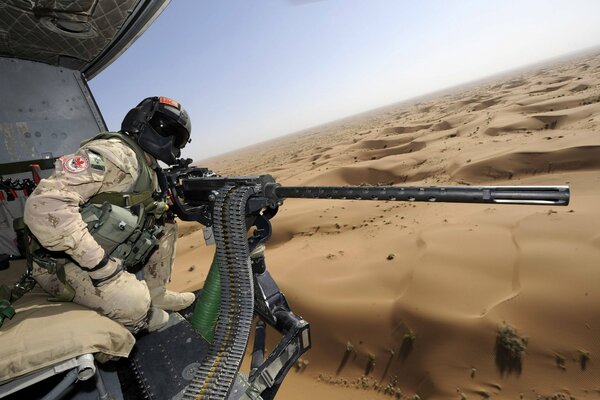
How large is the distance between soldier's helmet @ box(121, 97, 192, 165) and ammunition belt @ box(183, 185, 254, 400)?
115cm

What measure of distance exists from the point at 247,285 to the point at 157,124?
210cm

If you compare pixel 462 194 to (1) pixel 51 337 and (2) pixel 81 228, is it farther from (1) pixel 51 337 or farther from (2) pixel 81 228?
(2) pixel 81 228

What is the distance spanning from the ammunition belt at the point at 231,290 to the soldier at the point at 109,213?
27.9 inches

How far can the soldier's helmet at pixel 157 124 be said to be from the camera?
136 inches

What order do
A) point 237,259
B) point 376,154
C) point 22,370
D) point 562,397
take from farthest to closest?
point 376,154, point 562,397, point 237,259, point 22,370

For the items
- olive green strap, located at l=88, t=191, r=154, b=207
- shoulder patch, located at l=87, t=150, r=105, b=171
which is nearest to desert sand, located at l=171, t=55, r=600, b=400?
olive green strap, located at l=88, t=191, r=154, b=207

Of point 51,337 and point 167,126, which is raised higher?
point 167,126

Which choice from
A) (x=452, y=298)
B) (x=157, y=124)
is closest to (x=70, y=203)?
(x=157, y=124)

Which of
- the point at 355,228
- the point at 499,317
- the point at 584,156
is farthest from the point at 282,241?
the point at 584,156

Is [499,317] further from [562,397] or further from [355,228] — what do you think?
[355,228]

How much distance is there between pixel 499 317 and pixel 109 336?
4.30 meters

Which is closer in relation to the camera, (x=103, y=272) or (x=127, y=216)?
(x=103, y=272)

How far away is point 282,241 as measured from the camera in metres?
9.03

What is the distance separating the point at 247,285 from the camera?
9.53 ft
